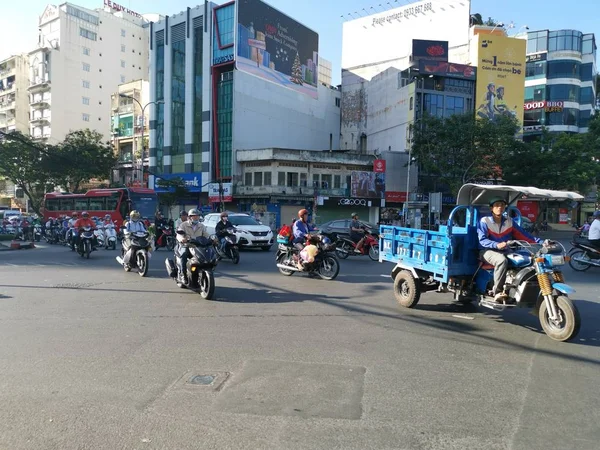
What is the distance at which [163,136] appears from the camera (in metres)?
49.7

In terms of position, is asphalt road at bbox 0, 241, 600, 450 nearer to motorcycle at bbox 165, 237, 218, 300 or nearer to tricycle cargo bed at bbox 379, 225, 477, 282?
motorcycle at bbox 165, 237, 218, 300

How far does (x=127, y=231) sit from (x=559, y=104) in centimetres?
4967

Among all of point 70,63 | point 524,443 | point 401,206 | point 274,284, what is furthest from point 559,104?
point 70,63

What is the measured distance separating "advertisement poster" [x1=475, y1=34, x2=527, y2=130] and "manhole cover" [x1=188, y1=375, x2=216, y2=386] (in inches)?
1809

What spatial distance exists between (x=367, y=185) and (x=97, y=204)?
24.8 meters

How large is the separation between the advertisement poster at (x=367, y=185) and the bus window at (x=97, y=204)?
23088 mm

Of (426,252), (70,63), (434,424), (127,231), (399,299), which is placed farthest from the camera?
(70,63)

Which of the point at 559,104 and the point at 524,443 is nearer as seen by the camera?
the point at 524,443

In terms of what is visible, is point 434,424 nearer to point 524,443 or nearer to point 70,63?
point 524,443

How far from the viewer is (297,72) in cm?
5378

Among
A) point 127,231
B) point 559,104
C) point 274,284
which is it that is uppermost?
point 559,104

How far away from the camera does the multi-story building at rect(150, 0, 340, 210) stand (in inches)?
1790

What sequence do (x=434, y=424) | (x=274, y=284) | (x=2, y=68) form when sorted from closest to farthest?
1. (x=434, y=424)
2. (x=274, y=284)
3. (x=2, y=68)

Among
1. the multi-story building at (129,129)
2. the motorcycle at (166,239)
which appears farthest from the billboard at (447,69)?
the motorcycle at (166,239)
